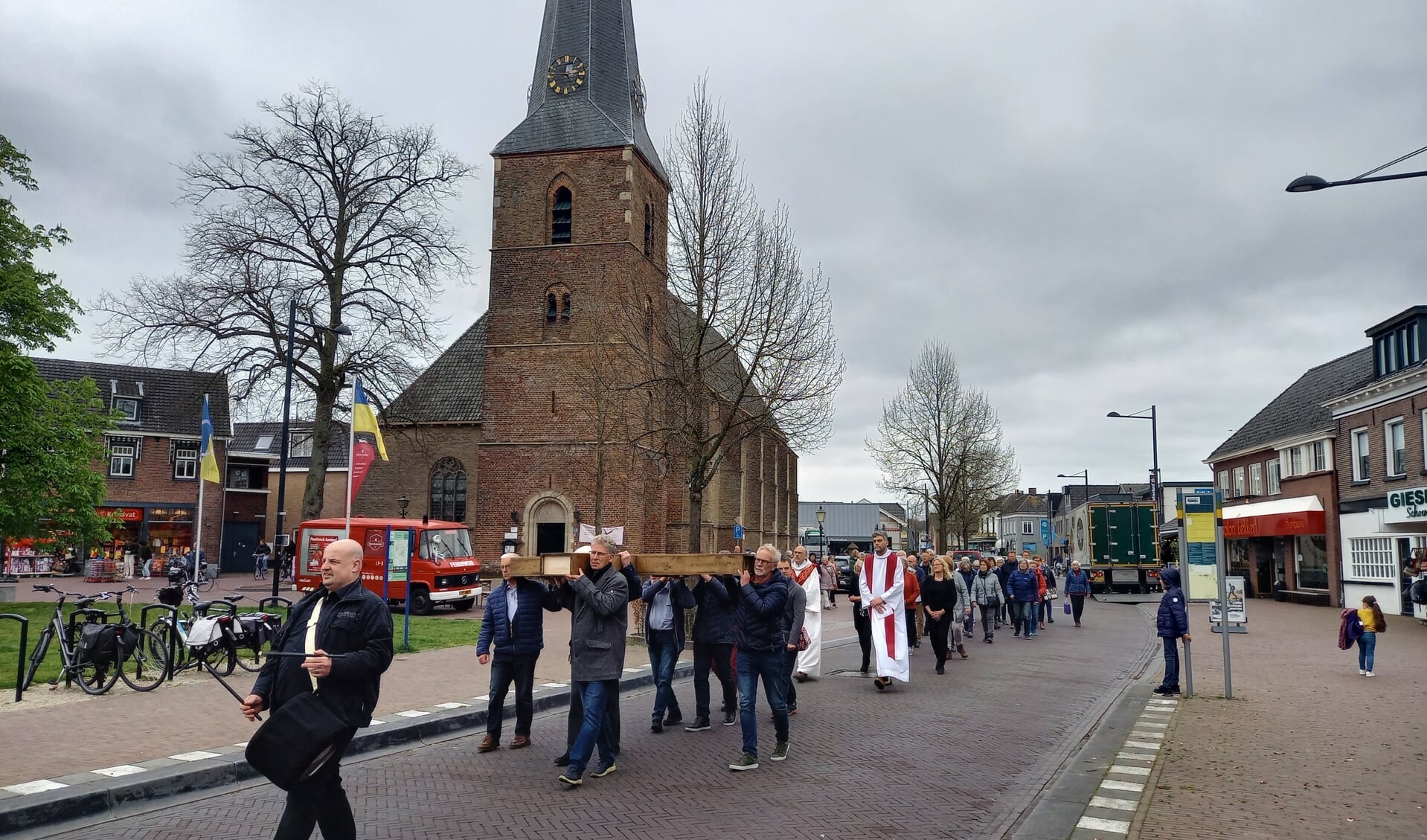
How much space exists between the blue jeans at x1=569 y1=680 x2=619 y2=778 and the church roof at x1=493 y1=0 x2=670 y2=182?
107ft

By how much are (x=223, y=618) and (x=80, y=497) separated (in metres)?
12.9

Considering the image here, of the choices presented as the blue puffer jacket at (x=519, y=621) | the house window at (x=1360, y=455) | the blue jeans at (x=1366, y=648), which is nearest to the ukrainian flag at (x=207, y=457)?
the blue puffer jacket at (x=519, y=621)

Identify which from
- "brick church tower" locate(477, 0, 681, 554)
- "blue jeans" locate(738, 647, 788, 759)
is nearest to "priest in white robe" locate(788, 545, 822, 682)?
"blue jeans" locate(738, 647, 788, 759)

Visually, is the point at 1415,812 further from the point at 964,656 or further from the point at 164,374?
the point at 164,374

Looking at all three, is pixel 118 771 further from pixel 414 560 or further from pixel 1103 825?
pixel 414 560

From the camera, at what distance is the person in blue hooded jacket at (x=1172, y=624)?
1242cm

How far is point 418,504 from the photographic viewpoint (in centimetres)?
4103

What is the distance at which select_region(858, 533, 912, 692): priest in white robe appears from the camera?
1288cm

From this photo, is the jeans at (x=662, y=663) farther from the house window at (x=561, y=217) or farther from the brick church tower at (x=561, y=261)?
the house window at (x=561, y=217)

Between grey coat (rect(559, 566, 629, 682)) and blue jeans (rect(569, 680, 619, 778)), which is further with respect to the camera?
grey coat (rect(559, 566, 629, 682))

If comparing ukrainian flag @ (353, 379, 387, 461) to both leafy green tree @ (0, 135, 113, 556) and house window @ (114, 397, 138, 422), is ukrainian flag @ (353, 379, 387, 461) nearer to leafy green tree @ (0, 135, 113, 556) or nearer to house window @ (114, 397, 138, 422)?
leafy green tree @ (0, 135, 113, 556)

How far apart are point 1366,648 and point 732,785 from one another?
37.0 feet

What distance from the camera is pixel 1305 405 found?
122 ft

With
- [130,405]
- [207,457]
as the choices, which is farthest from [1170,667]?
[130,405]
